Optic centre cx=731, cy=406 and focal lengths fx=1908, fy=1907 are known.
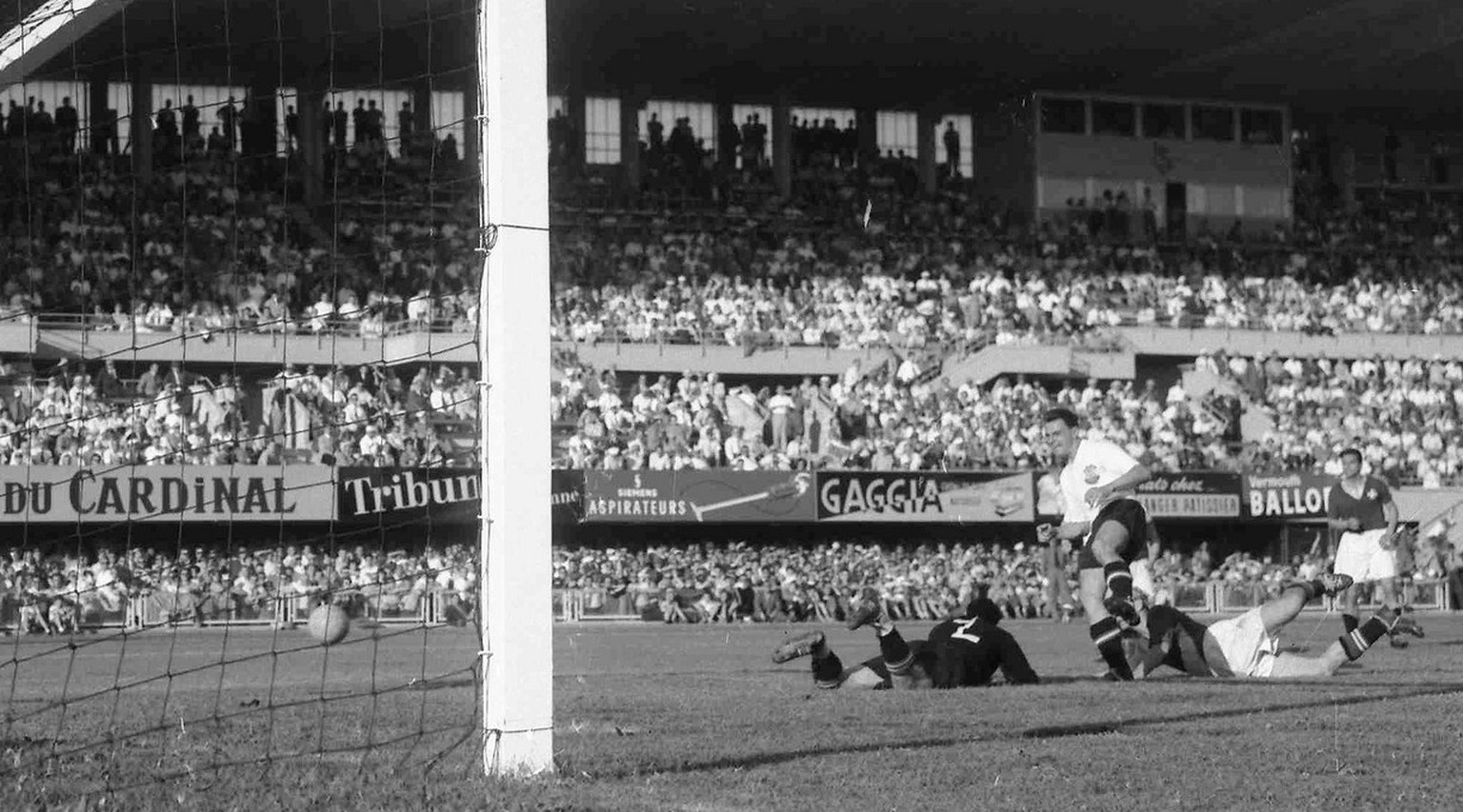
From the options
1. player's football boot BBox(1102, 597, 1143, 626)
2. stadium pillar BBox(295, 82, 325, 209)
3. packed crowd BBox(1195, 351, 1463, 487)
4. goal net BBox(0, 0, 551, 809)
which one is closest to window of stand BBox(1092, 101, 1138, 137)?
packed crowd BBox(1195, 351, 1463, 487)

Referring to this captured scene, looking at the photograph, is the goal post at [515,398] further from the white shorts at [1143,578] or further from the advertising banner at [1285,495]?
the advertising banner at [1285,495]

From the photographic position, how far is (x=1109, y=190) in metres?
50.7

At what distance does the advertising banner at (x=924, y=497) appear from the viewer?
120ft

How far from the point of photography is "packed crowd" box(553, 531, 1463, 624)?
105 ft

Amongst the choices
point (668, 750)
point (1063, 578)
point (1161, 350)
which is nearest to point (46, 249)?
point (1063, 578)

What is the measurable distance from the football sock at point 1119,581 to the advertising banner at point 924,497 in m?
24.5

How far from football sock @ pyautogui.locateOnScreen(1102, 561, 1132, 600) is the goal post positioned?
5352 millimetres

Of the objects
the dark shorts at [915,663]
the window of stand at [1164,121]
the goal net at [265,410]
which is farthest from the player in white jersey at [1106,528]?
the window of stand at [1164,121]

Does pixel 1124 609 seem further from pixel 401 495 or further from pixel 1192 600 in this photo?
pixel 1192 600

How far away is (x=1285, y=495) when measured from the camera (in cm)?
3912

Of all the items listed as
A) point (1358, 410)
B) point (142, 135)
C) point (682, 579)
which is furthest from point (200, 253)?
point (1358, 410)

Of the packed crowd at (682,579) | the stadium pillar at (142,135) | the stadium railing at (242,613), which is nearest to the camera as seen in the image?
the stadium railing at (242,613)

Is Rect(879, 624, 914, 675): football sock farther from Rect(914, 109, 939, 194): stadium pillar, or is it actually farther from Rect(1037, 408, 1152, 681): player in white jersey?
Rect(914, 109, 939, 194): stadium pillar

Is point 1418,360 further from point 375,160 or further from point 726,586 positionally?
point 375,160
